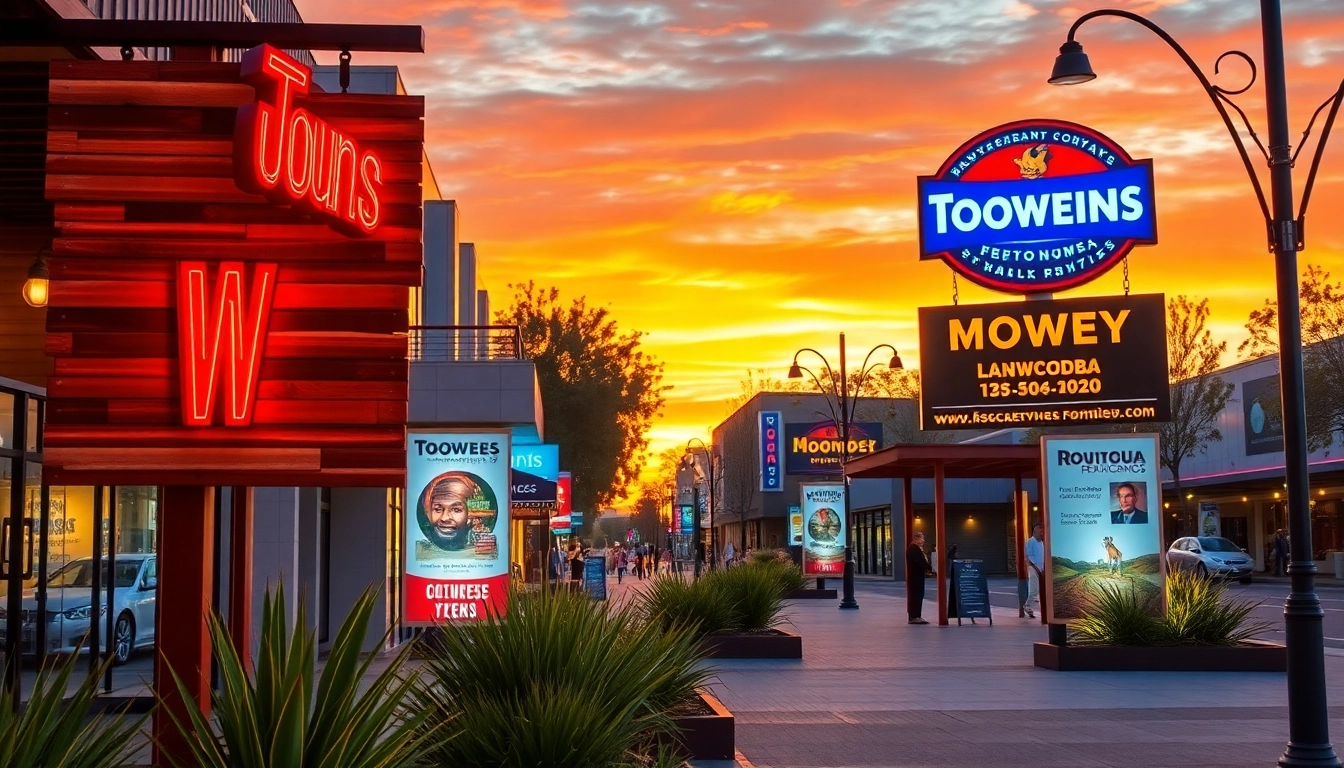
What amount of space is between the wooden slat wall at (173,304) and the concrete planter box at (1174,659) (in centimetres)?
1239

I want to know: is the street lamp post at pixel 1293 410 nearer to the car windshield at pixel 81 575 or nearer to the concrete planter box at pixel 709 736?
the concrete planter box at pixel 709 736

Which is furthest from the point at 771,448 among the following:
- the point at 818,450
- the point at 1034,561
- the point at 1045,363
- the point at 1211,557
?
the point at 1045,363

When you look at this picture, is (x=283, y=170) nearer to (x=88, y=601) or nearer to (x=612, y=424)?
(x=88, y=601)

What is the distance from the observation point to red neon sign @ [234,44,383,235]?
748 centimetres

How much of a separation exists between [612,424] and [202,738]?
53930mm

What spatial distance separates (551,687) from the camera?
8.09m

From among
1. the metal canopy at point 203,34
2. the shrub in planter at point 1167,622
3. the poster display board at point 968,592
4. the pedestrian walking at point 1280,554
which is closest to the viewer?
the metal canopy at point 203,34

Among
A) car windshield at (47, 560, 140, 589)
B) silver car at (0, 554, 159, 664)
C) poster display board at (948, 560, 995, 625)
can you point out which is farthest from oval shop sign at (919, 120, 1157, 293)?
car windshield at (47, 560, 140, 589)

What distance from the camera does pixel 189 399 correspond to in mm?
7809

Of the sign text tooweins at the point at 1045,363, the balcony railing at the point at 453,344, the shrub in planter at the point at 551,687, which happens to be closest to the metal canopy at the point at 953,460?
the sign text tooweins at the point at 1045,363

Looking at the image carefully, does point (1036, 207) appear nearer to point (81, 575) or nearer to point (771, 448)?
point (81, 575)

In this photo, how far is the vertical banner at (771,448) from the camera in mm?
74000

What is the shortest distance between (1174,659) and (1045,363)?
17.2 ft

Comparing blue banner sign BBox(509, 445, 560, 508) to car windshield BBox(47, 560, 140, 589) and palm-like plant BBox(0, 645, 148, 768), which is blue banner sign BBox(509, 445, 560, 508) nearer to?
car windshield BBox(47, 560, 140, 589)
